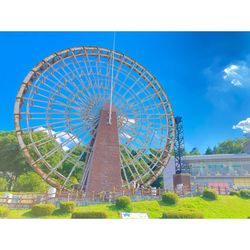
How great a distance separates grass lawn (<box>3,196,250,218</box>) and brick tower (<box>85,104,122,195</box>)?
1816 mm

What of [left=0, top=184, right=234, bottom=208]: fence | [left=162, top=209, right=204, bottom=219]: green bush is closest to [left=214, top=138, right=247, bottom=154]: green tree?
[left=0, top=184, right=234, bottom=208]: fence

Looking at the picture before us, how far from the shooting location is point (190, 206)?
46.7ft

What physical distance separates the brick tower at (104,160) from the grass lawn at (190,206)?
1.82 meters

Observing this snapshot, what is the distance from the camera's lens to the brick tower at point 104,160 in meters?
14.6

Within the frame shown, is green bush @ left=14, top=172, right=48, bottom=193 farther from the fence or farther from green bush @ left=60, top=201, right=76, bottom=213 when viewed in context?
green bush @ left=60, top=201, right=76, bottom=213

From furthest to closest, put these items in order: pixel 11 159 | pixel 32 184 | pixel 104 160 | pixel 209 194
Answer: pixel 11 159, pixel 32 184, pixel 209 194, pixel 104 160

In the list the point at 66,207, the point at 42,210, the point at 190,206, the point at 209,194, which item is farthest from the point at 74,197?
the point at 209,194

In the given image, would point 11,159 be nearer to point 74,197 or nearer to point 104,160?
point 104,160

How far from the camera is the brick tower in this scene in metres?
14.6

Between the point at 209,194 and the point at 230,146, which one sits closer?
the point at 209,194

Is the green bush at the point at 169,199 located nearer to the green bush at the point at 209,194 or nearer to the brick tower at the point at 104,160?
the brick tower at the point at 104,160

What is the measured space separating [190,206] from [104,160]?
546 centimetres
